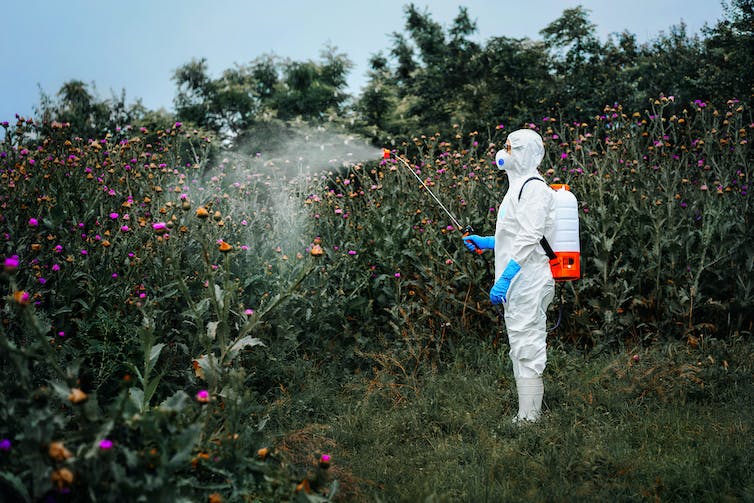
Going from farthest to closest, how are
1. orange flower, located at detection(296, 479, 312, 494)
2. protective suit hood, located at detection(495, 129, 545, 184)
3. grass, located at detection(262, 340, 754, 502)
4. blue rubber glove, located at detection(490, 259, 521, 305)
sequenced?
protective suit hood, located at detection(495, 129, 545, 184)
blue rubber glove, located at detection(490, 259, 521, 305)
grass, located at detection(262, 340, 754, 502)
orange flower, located at detection(296, 479, 312, 494)

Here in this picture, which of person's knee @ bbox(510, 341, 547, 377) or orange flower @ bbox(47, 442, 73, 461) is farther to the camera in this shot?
person's knee @ bbox(510, 341, 547, 377)

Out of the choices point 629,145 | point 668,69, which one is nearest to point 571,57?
point 668,69

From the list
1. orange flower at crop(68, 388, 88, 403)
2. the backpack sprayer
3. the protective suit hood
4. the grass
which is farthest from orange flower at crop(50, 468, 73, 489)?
the protective suit hood

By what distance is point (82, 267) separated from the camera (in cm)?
414

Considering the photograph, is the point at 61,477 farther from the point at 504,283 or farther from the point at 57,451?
the point at 504,283

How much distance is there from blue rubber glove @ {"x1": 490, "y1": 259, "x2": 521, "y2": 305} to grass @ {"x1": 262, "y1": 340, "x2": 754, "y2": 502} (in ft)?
2.58

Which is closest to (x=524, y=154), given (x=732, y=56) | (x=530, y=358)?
(x=530, y=358)

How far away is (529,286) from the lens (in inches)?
154

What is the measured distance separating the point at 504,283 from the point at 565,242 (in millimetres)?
497

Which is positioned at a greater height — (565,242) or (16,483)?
(565,242)

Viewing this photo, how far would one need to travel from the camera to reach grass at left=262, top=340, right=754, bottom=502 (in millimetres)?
3090

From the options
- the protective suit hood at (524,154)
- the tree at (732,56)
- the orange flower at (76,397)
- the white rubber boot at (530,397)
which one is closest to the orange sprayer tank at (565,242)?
the protective suit hood at (524,154)

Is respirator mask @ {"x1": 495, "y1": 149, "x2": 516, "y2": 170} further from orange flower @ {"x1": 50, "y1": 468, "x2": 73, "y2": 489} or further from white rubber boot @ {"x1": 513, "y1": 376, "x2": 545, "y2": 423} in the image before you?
orange flower @ {"x1": 50, "y1": 468, "x2": 73, "y2": 489}

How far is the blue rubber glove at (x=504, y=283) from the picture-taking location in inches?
150
